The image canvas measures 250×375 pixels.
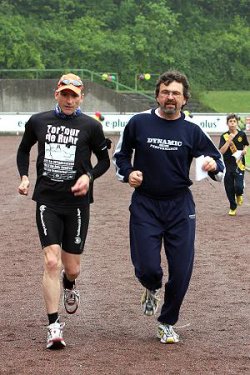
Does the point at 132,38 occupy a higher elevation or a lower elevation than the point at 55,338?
lower

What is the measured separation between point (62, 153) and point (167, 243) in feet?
3.40

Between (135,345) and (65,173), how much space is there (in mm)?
1372

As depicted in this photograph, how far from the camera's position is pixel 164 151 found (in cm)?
763

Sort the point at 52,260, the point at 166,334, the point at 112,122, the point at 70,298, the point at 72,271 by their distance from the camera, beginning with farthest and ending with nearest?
1. the point at 112,122
2. the point at 70,298
3. the point at 72,271
4. the point at 166,334
5. the point at 52,260

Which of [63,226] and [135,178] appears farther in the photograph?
[63,226]

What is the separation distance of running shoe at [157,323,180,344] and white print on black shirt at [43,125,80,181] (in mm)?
1308

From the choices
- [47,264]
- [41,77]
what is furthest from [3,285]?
[41,77]

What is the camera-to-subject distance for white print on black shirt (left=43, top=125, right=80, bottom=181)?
7.72 metres

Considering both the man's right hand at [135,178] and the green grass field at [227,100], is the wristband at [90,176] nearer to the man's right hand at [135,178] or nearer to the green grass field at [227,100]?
the man's right hand at [135,178]

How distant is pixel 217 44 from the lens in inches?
2667

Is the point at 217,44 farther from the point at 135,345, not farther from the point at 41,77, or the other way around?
the point at 135,345

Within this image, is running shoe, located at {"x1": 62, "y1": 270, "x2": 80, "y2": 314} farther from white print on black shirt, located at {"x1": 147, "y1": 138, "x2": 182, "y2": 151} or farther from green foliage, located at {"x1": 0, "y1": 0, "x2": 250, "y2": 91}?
green foliage, located at {"x1": 0, "y1": 0, "x2": 250, "y2": 91}

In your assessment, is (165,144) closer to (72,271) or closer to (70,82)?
(70,82)

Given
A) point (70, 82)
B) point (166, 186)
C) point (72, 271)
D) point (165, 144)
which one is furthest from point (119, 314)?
point (70, 82)
